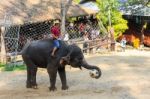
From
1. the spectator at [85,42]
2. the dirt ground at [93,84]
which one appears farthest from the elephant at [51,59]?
the spectator at [85,42]

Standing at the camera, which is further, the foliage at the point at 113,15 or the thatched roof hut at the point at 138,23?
the thatched roof hut at the point at 138,23

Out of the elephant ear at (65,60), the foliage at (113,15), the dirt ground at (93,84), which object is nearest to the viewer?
the dirt ground at (93,84)

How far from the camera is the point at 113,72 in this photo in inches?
648

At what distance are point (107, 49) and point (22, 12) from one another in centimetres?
506

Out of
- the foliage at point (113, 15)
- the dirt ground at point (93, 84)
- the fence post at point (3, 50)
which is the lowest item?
the dirt ground at point (93, 84)

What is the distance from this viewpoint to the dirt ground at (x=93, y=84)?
1302 cm

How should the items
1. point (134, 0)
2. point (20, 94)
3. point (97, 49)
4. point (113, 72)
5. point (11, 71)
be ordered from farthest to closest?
point (134, 0)
point (97, 49)
point (11, 71)
point (113, 72)
point (20, 94)

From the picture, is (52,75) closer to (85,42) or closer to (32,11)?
(85,42)

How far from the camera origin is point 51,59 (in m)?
13.5

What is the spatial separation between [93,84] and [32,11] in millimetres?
10393

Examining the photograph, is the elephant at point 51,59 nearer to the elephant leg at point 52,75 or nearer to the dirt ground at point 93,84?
the elephant leg at point 52,75

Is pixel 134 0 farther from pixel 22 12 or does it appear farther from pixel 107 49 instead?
pixel 22 12

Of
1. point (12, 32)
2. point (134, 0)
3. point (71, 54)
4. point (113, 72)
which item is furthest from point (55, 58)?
point (134, 0)

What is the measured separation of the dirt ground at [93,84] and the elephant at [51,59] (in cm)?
41
